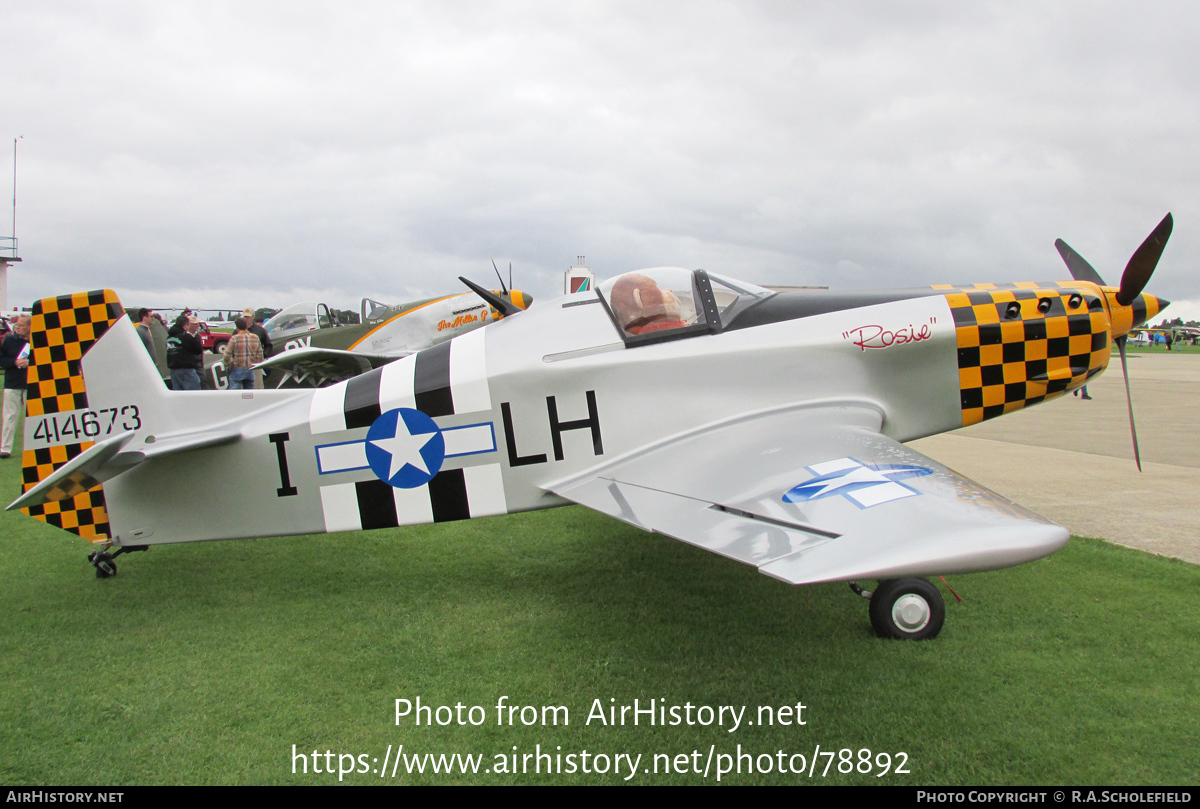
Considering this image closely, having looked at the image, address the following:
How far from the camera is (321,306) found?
47.4 feet

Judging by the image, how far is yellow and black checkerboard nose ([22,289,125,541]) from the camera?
408 cm

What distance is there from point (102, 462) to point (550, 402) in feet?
7.89

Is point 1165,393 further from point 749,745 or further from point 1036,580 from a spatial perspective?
point 749,745

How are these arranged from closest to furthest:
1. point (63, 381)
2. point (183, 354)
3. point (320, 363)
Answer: point (63, 381), point (183, 354), point (320, 363)

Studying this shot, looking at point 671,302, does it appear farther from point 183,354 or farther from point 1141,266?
point 183,354

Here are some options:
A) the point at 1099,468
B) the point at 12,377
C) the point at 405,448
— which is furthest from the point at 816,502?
the point at 12,377

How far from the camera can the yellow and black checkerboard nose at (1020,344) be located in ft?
13.9

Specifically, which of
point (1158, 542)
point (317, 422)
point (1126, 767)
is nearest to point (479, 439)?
point (317, 422)

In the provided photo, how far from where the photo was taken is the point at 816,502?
2.74 m

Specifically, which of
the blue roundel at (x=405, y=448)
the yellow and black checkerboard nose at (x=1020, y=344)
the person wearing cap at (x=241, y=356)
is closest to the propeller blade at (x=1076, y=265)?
the yellow and black checkerboard nose at (x=1020, y=344)

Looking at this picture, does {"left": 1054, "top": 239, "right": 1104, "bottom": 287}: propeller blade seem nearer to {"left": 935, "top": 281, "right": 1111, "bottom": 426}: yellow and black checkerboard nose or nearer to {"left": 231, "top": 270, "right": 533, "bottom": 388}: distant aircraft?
{"left": 935, "top": 281, "right": 1111, "bottom": 426}: yellow and black checkerboard nose

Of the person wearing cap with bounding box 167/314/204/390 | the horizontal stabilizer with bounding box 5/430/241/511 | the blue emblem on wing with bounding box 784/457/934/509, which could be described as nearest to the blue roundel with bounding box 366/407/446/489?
the horizontal stabilizer with bounding box 5/430/241/511

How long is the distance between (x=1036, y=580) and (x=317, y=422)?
457 centimetres

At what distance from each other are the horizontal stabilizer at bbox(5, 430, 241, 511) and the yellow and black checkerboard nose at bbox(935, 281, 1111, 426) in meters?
4.53
